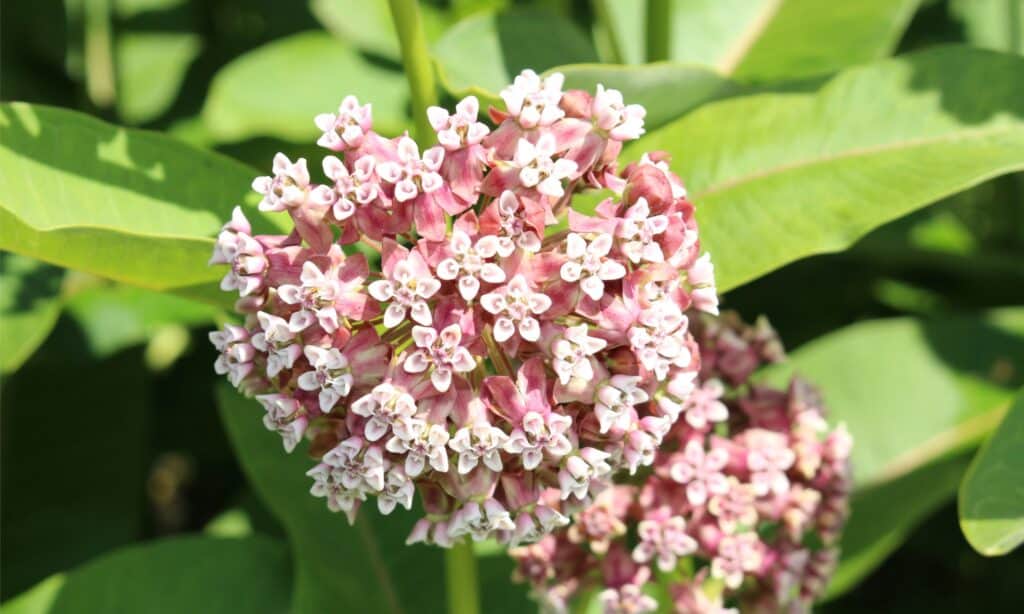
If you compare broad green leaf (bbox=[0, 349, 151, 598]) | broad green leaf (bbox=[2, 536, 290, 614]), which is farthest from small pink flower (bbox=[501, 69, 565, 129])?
broad green leaf (bbox=[0, 349, 151, 598])

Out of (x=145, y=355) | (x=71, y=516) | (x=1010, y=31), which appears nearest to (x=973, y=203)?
(x=1010, y=31)

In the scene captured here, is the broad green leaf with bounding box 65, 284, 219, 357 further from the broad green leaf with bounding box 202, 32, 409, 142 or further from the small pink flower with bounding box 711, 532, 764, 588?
the small pink flower with bounding box 711, 532, 764, 588

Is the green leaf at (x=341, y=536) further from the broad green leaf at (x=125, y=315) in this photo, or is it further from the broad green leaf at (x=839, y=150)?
the broad green leaf at (x=839, y=150)

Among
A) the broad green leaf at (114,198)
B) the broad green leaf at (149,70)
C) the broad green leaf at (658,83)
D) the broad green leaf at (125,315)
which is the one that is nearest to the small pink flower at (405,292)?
the broad green leaf at (114,198)

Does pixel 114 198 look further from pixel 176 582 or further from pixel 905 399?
pixel 905 399

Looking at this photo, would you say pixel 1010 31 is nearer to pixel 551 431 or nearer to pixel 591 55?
pixel 591 55

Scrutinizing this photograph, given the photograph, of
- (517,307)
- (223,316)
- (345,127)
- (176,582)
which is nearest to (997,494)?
(517,307)
